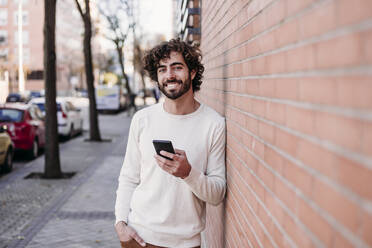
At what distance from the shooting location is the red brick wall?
959mm

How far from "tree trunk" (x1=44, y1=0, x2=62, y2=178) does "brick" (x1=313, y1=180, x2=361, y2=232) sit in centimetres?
1040

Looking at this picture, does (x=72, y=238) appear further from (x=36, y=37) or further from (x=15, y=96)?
(x=36, y=37)

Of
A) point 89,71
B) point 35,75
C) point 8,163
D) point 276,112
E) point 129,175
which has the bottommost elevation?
point 8,163

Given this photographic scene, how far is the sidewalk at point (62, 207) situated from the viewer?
654 cm

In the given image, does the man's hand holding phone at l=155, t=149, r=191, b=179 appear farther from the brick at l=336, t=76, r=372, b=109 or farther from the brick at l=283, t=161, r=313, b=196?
the brick at l=336, t=76, r=372, b=109

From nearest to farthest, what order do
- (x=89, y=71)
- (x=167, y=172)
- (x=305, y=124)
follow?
(x=305, y=124) < (x=167, y=172) < (x=89, y=71)

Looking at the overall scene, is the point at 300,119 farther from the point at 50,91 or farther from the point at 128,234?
the point at 50,91

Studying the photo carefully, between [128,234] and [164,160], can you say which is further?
[128,234]

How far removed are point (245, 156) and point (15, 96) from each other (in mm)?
47144

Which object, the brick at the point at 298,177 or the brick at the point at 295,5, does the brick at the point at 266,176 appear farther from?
the brick at the point at 295,5

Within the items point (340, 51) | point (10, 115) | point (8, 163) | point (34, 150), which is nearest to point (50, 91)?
point (8, 163)

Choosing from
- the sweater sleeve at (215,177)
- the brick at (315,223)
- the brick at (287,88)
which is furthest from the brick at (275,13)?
the sweater sleeve at (215,177)

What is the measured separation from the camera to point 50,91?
11.0 meters

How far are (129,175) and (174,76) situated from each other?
2.39ft
